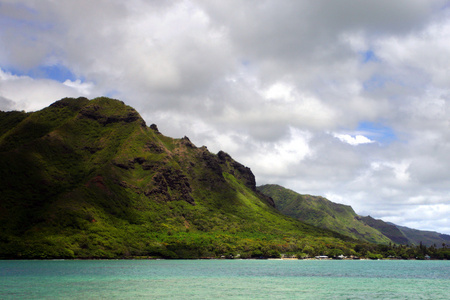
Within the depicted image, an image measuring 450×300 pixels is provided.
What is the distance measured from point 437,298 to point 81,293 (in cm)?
7600

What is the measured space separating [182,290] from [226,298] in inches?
631

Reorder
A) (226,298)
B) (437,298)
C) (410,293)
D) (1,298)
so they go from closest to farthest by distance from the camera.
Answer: (1,298)
(226,298)
(437,298)
(410,293)

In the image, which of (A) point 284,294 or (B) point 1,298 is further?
(A) point 284,294

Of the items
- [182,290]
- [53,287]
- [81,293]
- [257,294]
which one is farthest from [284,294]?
[53,287]

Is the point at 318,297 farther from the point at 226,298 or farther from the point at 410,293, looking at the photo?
the point at 410,293

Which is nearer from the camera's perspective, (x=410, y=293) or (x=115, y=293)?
(x=115, y=293)

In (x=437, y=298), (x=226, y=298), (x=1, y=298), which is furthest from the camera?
(x=437, y=298)

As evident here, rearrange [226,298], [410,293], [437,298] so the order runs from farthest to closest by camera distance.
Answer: [410,293], [437,298], [226,298]

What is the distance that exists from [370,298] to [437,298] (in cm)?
1621

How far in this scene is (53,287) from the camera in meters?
87.1

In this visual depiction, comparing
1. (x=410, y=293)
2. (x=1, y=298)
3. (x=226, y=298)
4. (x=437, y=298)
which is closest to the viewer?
(x=1, y=298)

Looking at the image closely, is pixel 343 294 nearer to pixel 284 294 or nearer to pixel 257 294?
pixel 284 294

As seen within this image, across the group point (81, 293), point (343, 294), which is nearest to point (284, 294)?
point (343, 294)

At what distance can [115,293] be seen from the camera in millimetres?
78812
